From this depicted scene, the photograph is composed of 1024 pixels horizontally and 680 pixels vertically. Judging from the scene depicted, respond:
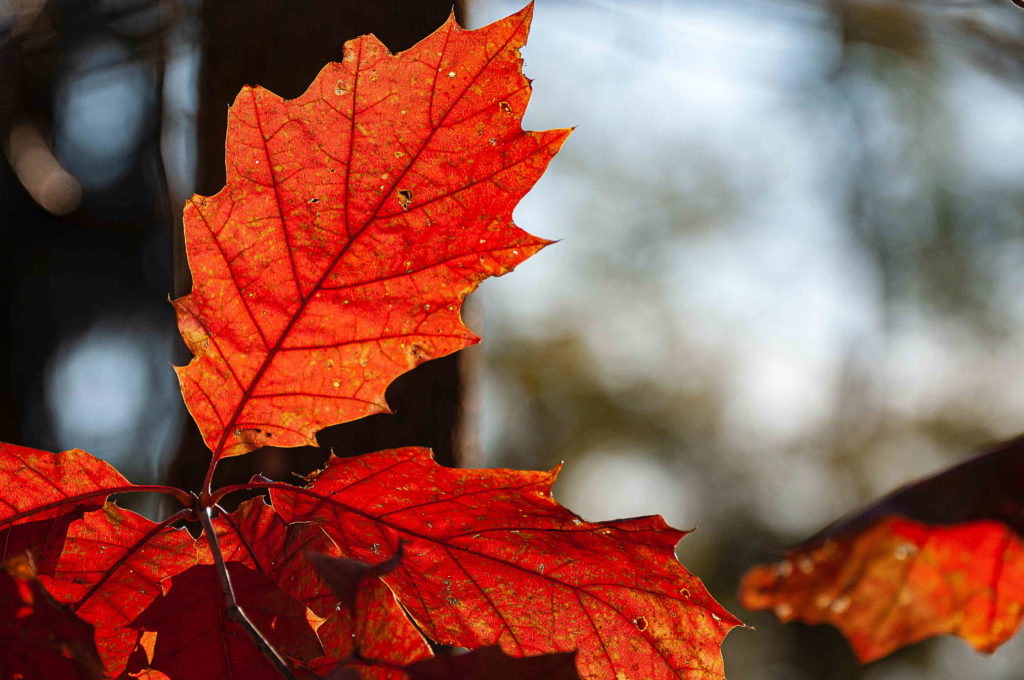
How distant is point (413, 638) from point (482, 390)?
2.35 ft

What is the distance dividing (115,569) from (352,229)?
256 mm

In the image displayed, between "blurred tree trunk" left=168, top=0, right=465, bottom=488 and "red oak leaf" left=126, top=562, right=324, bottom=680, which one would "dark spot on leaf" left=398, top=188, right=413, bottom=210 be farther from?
"blurred tree trunk" left=168, top=0, right=465, bottom=488

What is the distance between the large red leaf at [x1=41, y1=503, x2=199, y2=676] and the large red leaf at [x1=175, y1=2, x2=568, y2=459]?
7 cm

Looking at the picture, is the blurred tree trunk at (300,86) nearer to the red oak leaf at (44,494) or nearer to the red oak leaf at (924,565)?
the red oak leaf at (44,494)

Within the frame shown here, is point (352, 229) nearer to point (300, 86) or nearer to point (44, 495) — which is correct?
point (44, 495)

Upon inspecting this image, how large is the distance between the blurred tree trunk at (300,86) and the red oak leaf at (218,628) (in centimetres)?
48

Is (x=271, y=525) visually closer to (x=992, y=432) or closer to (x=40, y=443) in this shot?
(x=40, y=443)

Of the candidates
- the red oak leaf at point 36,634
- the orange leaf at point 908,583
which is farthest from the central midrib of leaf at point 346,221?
the orange leaf at point 908,583

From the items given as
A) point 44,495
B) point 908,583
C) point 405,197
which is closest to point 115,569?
point 44,495

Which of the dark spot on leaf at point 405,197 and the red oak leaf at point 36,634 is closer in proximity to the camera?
the red oak leaf at point 36,634

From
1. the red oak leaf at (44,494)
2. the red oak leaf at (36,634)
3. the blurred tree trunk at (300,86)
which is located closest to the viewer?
the red oak leaf at (36,634)

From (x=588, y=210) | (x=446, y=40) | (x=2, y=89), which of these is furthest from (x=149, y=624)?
(x=588, y=210)

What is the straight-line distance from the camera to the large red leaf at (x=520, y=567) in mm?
474

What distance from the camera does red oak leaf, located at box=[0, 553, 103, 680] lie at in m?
0.33
